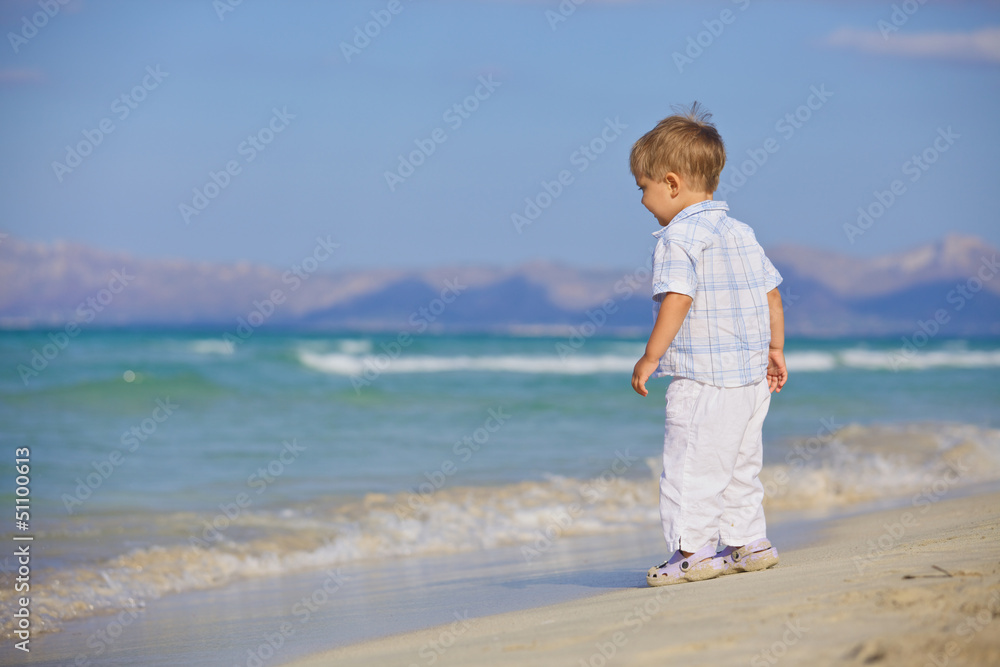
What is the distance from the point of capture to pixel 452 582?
388 cm

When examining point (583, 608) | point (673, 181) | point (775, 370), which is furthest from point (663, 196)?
point (583, 608)

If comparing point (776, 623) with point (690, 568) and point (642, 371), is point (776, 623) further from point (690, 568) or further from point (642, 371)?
point (642, 371)

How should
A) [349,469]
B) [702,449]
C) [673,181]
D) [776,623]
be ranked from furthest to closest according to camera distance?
[349,469] → [673,181] → [702,449] → [776,623]

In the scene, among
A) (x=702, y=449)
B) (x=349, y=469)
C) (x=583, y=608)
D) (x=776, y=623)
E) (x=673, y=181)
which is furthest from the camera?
(x=349, y=469)

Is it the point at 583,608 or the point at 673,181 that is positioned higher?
the point at 673,181

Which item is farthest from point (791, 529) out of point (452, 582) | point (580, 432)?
point (580, 432)

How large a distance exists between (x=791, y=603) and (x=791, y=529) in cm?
269

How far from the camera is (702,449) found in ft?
9.16

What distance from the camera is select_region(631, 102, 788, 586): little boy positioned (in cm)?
278

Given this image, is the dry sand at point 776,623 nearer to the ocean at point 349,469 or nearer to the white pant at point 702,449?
the white pant at point 702,449

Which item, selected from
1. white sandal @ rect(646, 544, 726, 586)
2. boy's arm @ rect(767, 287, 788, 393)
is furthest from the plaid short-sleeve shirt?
white sandal @ rect(646, 544, 726, 586)

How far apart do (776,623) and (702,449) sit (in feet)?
2.54

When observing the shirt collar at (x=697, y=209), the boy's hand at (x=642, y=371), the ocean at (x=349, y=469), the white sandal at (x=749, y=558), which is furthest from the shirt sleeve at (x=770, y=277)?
the ocean at (x=349, y=469)

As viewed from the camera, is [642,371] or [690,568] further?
[690,568]
